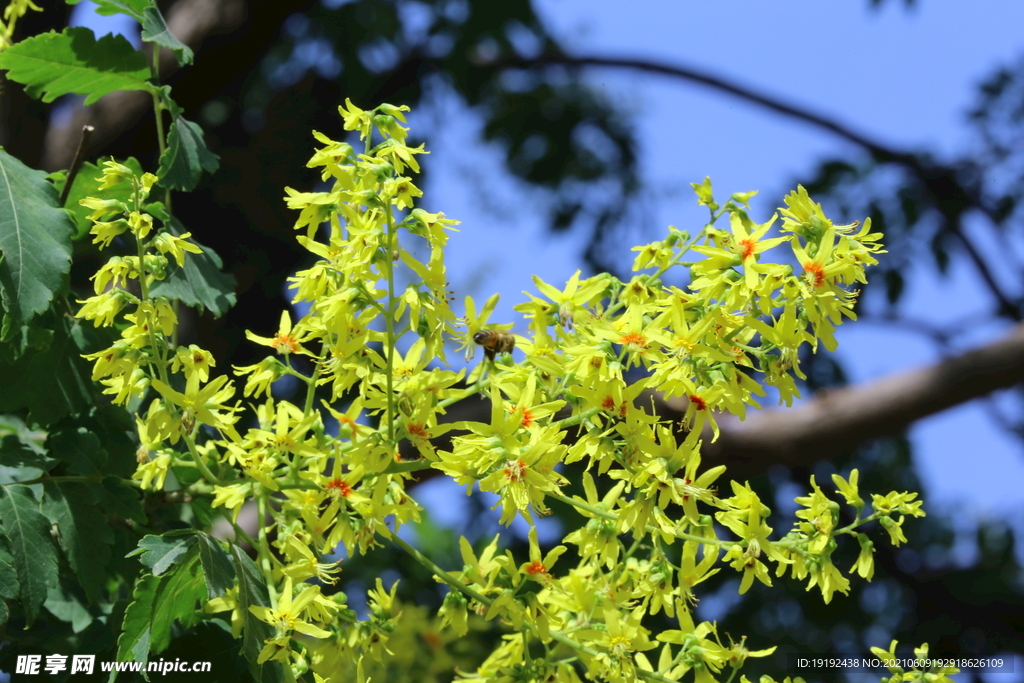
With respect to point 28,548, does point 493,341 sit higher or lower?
higher

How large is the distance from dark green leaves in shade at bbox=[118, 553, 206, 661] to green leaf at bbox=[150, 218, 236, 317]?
45 centimetres

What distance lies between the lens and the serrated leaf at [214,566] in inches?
53.7


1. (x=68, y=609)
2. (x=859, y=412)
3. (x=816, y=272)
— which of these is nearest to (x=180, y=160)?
(x=68, y=609)

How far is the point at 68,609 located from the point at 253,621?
57cm

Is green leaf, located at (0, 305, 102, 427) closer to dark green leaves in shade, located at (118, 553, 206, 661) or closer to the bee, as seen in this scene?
dark green leaves in shade, located at (118, 553, 206, 661)


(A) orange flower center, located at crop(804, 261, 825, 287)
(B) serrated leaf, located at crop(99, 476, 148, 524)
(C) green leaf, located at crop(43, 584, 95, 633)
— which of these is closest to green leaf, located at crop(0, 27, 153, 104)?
(B) serrated leaf, located at crop(99, 476, 148, 524)

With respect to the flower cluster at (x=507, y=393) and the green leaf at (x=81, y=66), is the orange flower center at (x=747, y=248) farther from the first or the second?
the green leaf at (x=81, y=66)

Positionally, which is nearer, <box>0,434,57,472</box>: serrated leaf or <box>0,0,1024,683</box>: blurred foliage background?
<box>0,434,57,472</box>: serrated leaf

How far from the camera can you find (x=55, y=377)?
1.59 metres

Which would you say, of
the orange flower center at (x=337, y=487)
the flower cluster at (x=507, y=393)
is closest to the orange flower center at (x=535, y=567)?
the flower cluster at (x=507, y=393)

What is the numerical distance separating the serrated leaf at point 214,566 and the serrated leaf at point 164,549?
0.03 meters

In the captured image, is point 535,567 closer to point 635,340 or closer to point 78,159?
point 635,340

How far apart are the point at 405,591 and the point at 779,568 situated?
2.98 m

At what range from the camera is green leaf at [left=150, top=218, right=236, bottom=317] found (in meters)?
1.59
